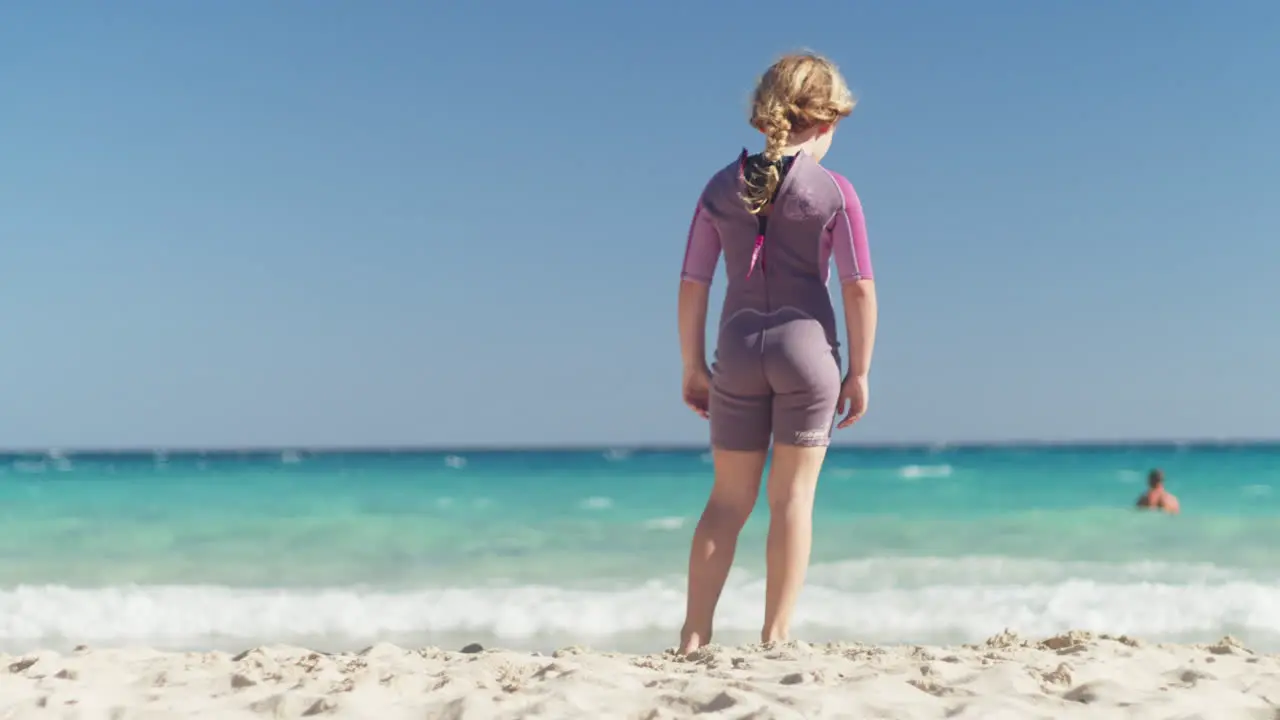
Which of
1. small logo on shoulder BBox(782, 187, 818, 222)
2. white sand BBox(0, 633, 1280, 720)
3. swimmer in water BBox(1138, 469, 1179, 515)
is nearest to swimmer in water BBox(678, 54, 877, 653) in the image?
small logo on shoulder BBox(782, 187, 818, 222)

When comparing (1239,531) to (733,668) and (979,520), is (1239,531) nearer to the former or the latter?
(979,520)

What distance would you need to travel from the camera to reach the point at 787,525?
3.62 meters

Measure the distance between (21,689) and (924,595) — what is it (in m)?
5.33

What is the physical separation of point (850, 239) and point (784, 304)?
0.29 metres

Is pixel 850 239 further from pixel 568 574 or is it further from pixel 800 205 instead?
pixel 568 574

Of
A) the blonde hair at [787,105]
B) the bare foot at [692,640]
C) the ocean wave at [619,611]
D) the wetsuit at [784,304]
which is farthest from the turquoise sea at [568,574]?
the blonde hair at [787,105]

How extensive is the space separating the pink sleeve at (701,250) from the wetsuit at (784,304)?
0.19 ft

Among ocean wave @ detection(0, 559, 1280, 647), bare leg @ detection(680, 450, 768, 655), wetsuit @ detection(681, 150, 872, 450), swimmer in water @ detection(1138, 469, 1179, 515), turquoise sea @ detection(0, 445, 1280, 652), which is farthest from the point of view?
swimmer in water @ detection(1138, 469, 1179, 515)

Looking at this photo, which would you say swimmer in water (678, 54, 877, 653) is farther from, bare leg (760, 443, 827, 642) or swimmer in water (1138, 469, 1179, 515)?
swimmer in water (1138, 469, 1179, 515)

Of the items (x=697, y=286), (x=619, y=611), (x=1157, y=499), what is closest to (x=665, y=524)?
(x=1157, y=499)

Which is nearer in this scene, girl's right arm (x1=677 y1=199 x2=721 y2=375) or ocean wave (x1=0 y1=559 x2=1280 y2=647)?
girl's right arm (x1=677 y1=199 x2=721 y2=375)

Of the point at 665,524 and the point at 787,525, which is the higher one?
the point at 787,525

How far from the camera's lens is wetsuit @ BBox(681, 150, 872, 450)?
3.56 m

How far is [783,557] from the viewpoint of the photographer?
3598 millimetres
